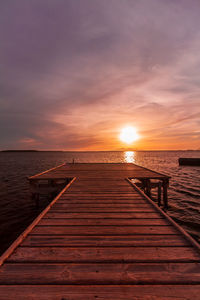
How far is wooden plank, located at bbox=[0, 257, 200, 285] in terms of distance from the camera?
191 cm

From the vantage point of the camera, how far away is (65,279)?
75.9 inches

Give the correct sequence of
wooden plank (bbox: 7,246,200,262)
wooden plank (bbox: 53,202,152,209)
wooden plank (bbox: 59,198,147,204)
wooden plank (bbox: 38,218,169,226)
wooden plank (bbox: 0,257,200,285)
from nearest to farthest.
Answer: wooden plank (bbox: 0,257,200,285) → wooden plank (bbox: 7,246,200,262) → wooden plank (bbox: 38,218,169,226) → wooden plank (bbox: 53,202,152,209) → wooden plank (bbox: 59,198,147,204)

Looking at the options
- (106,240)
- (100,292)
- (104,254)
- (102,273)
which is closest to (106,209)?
(106,240)

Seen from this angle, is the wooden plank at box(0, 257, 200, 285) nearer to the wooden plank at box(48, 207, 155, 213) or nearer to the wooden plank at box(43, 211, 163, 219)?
the wooden plank at box(43, 211, 163, 219)

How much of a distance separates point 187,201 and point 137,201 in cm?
847

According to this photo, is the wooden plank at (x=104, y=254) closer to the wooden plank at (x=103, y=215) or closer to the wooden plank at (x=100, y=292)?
the wooden plank at (x=100, y=292)

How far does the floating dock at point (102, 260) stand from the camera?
1786mm

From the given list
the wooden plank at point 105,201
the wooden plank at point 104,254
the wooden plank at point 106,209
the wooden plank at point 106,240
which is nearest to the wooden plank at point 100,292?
the wooden plank at point 104,254

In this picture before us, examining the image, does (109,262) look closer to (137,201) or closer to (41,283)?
(41,283)

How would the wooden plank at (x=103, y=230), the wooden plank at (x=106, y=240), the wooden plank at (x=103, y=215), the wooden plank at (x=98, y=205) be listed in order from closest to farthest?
1. the wooden plank at (x=106, y=240)
2. the wooden plank at (x=103, y=230)
3. the wooden plank at (x=103, y=215)
4. the wooden plank at (x=98, y=205)

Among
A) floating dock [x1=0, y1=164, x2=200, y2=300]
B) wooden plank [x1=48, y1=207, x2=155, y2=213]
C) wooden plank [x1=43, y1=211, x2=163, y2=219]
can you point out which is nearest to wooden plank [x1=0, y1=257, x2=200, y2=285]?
floating dock [x1=0, y1=164, x2=200, y2=300]

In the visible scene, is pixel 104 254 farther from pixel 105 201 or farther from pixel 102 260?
pixel 105 201

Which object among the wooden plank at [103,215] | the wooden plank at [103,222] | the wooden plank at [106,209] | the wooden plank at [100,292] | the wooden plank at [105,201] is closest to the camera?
the wooden plank at [100,292]

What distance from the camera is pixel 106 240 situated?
9.23ft
